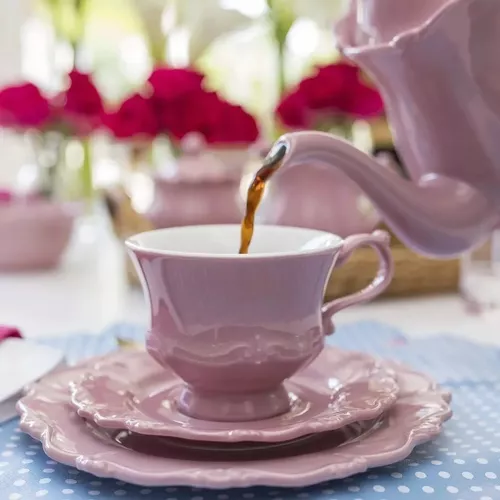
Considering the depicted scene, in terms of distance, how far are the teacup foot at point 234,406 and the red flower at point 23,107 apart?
872 millimetres

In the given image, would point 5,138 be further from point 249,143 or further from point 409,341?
point 409,341

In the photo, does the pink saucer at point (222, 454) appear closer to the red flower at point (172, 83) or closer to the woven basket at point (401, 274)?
the woven basket at point (401, 274)

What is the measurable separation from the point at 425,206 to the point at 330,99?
0.46 m

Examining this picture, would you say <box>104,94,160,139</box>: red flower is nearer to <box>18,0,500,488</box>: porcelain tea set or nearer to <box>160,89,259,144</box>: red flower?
<box>160,89,259,144</box>: red flower

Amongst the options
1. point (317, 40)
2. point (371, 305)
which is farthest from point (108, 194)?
point (317, 40)

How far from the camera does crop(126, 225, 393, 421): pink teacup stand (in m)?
0.44

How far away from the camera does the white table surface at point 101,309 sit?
812mm

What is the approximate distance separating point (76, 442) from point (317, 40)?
1725 mm

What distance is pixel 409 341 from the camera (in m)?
0.73

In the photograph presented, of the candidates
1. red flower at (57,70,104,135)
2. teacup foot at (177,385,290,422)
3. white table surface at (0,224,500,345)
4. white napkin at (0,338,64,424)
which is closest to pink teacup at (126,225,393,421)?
teacup foot at (177,385,290,422)

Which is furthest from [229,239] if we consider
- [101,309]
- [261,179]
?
[101,309]

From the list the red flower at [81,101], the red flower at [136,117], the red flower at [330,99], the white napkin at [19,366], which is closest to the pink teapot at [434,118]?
the white napkin at [19,366]

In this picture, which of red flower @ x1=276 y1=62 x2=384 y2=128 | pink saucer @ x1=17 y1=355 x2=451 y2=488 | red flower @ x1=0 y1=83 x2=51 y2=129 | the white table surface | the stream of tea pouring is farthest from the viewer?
red flower @ x1=0 y1=83 x2=51 y2=129

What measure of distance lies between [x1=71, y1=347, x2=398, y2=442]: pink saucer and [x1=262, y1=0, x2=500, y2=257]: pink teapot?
118mm
